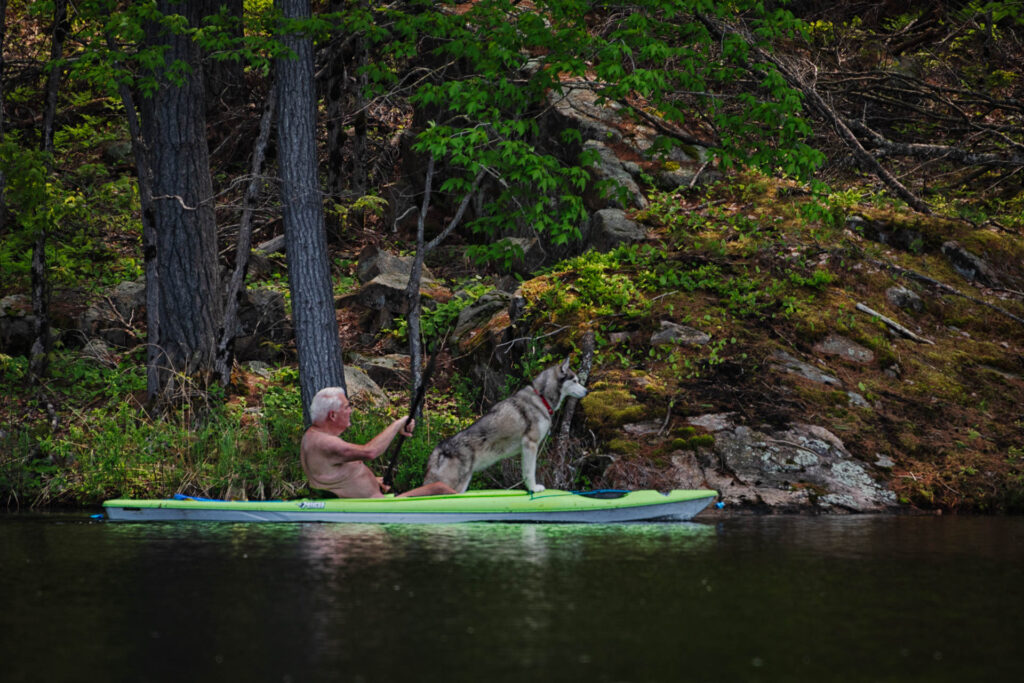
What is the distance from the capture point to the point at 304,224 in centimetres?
1189

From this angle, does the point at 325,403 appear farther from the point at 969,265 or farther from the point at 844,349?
the point at 969,265

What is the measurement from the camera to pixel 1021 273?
14.5 metres

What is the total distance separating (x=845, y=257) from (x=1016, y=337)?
2409 mm

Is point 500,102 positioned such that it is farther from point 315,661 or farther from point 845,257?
point 315,661

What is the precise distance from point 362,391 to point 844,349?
6.18m

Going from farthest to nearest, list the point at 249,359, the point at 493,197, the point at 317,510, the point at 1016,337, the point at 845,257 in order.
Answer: the point at 493,197
the point at 249,359
the point at 845,257
the point at 1016,337
the point at 317,510

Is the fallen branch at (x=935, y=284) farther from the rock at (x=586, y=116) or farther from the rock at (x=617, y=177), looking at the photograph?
the rock at (x=586, y=116)

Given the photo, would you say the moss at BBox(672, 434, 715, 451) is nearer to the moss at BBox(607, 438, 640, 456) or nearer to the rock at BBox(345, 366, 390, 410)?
the moss at BBox(607, 438, 640, 456)

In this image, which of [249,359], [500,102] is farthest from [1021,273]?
[249,359]

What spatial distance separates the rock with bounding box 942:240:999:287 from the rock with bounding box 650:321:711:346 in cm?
426

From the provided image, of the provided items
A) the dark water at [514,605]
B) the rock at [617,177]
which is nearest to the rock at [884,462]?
the dark water at [514,605]

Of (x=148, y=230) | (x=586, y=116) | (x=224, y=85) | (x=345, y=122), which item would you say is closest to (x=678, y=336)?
Result: (x=586, y=116)

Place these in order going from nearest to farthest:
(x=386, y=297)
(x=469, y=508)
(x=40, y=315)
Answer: (x=469, y=508)
(x=40, y=315)
(x=386, y=297)

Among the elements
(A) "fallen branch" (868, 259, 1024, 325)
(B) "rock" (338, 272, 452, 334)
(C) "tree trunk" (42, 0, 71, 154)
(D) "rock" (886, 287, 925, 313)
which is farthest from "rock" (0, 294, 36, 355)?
(A) "fallen branch" (868, 259, 1024, 325)
